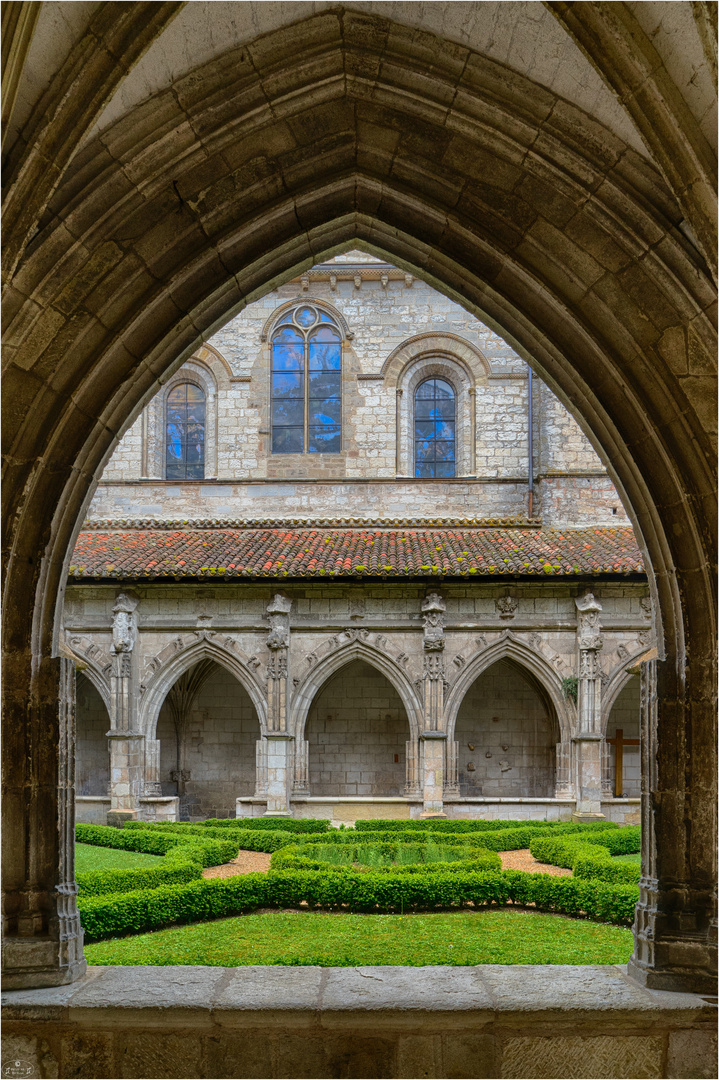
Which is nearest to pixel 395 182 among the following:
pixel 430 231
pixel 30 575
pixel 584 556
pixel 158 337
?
pixel 430 231

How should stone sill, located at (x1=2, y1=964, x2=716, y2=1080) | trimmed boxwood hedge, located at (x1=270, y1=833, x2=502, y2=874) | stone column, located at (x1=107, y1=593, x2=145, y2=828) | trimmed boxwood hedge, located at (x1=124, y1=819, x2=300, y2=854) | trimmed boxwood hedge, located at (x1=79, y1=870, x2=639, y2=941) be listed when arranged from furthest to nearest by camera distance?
stone column, located at (x1=107, y1=593, x2=145, y2=828) < trimmed boxwood hedge, located at (x1=124, y1=819, x2=300, y2=854) < trimmed boxwood hedge, located at (x1=270, y1=833, x2=502, y2=874) < trimmed boxwood hedge, located at (x1=79, y1=870, x2=639, y2=941) < stone sill, located at (x1=2, y1=964, x2=716, y2=1080)

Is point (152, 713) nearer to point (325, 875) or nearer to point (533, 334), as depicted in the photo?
point (325, 875)

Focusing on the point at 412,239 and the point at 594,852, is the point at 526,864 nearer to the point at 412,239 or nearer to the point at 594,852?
the point at 594,852

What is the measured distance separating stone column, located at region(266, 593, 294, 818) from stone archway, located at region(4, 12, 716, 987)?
36.5 ft

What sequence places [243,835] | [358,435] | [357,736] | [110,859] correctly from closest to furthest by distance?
[110,859] < [243,835] < [357,736] < [358,435]

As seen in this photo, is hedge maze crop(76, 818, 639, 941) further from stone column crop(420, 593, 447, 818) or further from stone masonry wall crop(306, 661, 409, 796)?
stone masonry wall crop(306, 661, 409, 796)

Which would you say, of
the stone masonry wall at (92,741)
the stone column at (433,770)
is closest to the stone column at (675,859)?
the stone column at (433,770)

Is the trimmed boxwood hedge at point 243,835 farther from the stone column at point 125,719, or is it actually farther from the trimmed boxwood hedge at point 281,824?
the stone column at point 125,719

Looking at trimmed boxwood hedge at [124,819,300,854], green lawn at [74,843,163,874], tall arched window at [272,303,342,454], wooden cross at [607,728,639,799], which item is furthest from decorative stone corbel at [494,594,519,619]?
green lawn at [74,843,163,874]

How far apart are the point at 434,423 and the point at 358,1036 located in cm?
1619

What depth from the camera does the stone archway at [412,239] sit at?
4305mm

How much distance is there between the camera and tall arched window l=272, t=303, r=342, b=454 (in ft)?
63.1

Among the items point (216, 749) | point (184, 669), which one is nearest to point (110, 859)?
point (184, 669)

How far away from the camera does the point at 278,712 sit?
1583 cm
